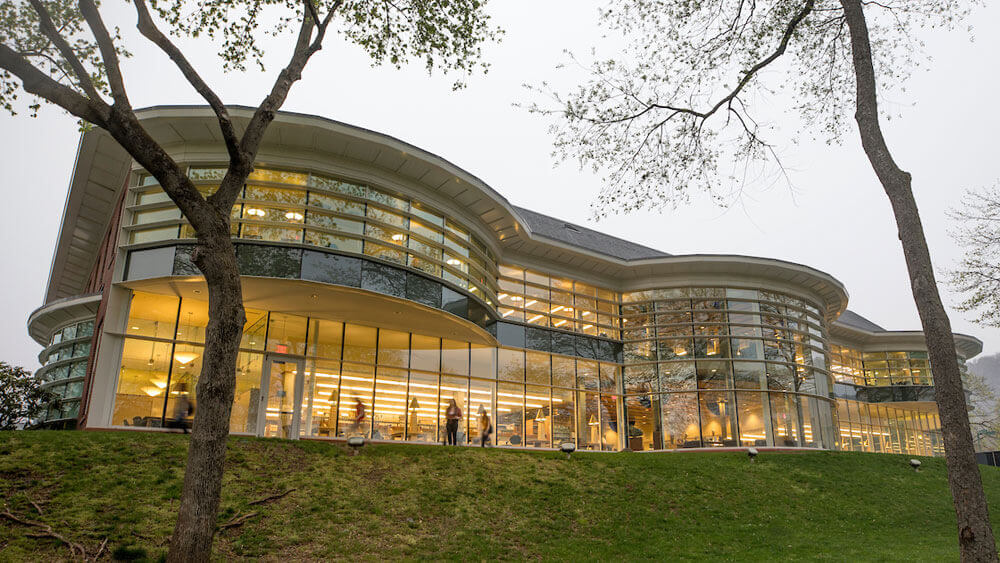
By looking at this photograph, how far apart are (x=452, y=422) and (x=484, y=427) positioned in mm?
1393

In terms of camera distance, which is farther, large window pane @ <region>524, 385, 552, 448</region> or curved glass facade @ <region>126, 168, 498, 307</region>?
large window pane @ <region>524, 385, 552, 448</region>

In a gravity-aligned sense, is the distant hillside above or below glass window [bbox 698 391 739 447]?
above

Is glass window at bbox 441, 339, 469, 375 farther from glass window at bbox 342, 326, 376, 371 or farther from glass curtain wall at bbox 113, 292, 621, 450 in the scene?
glass window at bbox 342, 326, 376, 371

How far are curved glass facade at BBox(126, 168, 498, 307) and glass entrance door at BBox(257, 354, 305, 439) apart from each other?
4.03 m

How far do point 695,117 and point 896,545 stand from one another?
10.2 metres

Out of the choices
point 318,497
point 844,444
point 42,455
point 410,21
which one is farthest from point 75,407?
point 844,444

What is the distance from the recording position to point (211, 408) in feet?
25.7

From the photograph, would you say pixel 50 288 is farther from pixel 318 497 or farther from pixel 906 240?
pixel 906 240

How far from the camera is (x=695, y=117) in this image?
13625 mm

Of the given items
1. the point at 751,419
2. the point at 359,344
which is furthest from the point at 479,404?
the point at 751,419

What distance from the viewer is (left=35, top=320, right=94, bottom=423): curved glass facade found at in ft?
66.1

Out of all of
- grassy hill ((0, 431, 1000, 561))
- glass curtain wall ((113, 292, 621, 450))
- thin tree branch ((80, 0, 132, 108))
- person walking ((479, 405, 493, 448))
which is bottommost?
grassy hill ((0, 431, 1000, 561))

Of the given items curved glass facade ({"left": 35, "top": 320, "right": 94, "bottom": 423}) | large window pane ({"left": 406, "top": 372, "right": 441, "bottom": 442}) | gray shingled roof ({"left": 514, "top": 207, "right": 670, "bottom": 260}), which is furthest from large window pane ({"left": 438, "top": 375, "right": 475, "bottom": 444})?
curved glass facade ({"left": 35, "top": 320, "right": 94, "bottom": 423})

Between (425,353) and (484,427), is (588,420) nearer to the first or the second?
(484,427)
